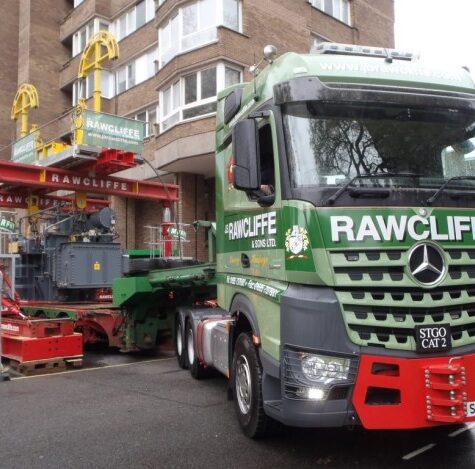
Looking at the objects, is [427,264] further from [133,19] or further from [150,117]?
[133,19]

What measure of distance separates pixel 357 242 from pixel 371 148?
862mm

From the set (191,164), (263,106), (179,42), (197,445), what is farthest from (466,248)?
(179,42)

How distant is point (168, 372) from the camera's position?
8.48 metres

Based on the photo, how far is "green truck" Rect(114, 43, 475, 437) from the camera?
384 centimetres

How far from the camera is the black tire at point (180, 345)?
8.52 metres

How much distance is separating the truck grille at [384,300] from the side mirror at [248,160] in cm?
93

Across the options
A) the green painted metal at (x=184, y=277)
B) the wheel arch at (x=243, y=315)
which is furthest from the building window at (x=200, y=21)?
the wheel arch at (x=243, y=315)

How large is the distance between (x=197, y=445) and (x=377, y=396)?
74.1 inches

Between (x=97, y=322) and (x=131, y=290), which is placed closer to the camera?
(x=131, y=290)

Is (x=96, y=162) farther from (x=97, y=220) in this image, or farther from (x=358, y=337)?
(x=358, y=337)

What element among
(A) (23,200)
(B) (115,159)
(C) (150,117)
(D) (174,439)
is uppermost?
(C) (150,117)

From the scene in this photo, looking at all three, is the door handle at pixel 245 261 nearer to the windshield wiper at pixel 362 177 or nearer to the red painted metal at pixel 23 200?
the windshield wiper at pixel 362 177

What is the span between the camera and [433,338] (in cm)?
387

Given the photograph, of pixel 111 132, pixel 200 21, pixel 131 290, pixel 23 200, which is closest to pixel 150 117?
pixel 200 21
